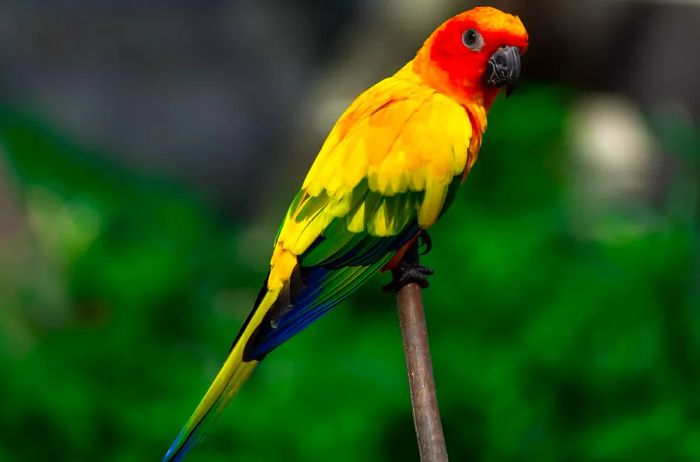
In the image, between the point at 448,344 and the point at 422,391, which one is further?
the point at 448,344

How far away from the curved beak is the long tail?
206mm

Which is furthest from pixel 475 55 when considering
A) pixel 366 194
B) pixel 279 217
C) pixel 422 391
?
pixel 279 217

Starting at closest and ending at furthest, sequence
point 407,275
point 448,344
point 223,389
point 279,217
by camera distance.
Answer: point 223,389, point 407,275, point 448,344, point 279,217

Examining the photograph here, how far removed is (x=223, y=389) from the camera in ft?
2.09

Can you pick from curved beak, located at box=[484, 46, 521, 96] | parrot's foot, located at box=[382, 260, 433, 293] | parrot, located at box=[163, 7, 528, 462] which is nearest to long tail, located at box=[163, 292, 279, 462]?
parrot, located at box=[163, 7, 528, 462]

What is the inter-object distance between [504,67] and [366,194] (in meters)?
0.13

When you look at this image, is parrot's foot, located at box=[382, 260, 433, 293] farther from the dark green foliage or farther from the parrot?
A: the dark green foliage

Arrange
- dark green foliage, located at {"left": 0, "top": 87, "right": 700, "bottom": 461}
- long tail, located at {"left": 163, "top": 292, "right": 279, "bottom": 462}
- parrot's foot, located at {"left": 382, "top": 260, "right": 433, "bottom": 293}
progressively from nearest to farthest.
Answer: long tail, located at {"left": 163, "top": 292, "right": 279, "bottom": 462} < parrot's foot, located at {"left": 382, "top": 260, "right": 433, "bottom": 293} < dark green foliage, located at {"left": 0, "top": 87, "right": 700, "bottom": 461}

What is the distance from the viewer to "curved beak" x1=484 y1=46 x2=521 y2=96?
0.66m

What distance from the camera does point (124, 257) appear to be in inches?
126

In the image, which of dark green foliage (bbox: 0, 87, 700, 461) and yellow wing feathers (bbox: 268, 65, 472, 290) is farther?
dark green foliage (bbox: 0, 87, 700, 461)

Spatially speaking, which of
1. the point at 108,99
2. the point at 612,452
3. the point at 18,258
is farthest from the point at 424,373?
the point at 108,99

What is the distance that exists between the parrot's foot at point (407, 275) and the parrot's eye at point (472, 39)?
6.5 inches

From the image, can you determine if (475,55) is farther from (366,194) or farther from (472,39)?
(366,194)
